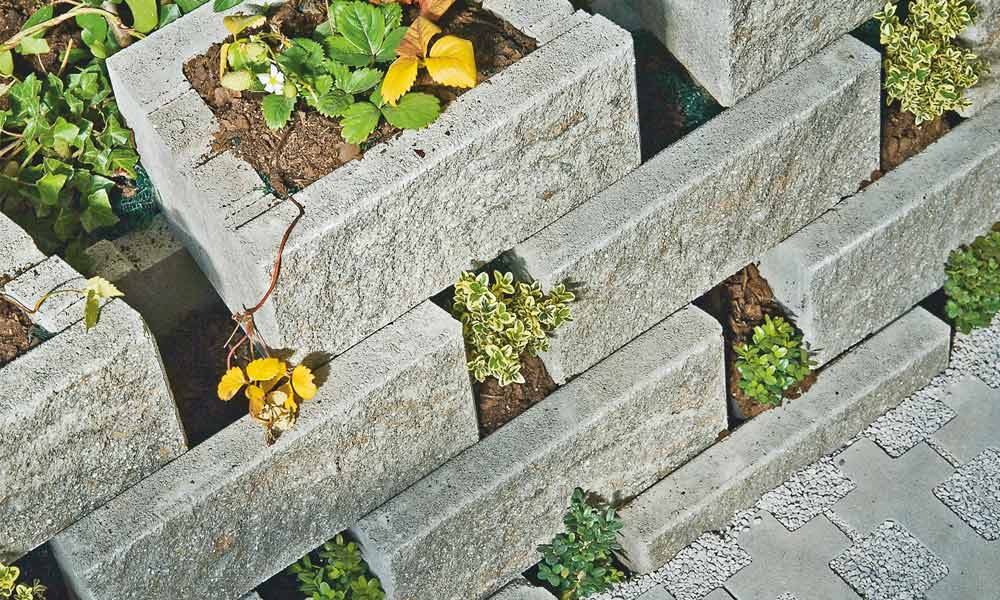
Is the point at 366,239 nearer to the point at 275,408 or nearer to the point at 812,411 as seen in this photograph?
the point at 275,408

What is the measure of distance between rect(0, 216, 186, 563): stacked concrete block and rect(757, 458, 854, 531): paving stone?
1.92m

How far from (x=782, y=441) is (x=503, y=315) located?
3.87 ft

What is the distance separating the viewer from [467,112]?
3324mm

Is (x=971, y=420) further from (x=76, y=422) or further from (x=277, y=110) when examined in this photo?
(x=76, y=422)

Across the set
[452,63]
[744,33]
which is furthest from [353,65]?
[744,33]

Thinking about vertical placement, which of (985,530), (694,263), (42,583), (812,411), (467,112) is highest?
(467,112)

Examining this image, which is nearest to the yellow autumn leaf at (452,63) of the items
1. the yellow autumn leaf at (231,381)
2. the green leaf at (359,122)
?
the green leaf at (359,122)

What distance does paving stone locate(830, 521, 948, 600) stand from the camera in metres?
3.96

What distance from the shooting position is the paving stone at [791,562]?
3975 mm

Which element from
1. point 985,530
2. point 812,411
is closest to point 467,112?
point 812,411

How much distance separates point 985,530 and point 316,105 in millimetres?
2435

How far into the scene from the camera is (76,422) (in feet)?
10.2

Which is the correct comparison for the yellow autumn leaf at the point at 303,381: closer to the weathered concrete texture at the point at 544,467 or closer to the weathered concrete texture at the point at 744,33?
the weathered concrete texture at the point at 544,467

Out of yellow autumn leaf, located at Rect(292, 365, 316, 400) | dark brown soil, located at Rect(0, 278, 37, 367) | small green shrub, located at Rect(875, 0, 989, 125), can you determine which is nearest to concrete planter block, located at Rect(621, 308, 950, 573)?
small green shrub, located at Rect(875, 0, 989, 125)
